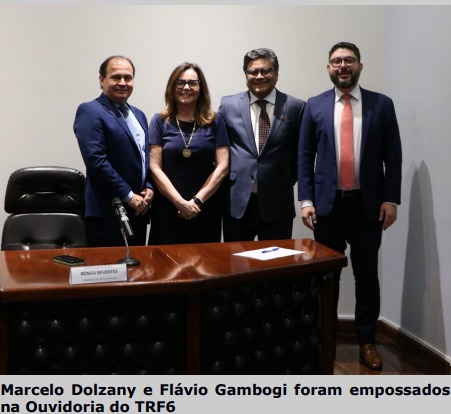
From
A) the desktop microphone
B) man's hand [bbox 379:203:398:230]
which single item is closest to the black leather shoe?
man's hand [bbox 379:203:398:230]

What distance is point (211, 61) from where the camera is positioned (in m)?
3.87

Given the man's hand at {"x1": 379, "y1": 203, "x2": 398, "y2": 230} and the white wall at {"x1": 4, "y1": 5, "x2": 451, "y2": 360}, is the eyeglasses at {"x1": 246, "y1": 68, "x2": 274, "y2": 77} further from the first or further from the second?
the man's hand at {"x1": 379, "y1": 203, "x2": 398, "y2": 230}

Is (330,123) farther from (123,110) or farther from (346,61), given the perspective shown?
(123,110)

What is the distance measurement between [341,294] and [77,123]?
2.12 m

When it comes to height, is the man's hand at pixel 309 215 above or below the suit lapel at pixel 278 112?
below

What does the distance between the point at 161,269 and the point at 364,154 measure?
4.98ft

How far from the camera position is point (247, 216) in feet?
10.7

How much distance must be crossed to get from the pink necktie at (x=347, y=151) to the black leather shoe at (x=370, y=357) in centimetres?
94

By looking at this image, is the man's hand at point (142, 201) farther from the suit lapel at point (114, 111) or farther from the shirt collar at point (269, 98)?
the shirt collar at point (269, 98)

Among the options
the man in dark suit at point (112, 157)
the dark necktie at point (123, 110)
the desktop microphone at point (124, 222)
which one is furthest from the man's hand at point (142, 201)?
the desktop microphone at point (124, 222)

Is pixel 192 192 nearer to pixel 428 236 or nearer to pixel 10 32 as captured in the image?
pixel 428 236

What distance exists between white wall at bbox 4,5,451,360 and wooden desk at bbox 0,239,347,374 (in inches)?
57.8

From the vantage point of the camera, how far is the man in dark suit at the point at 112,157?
3.06 m

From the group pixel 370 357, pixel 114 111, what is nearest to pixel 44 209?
pixel 114 111
